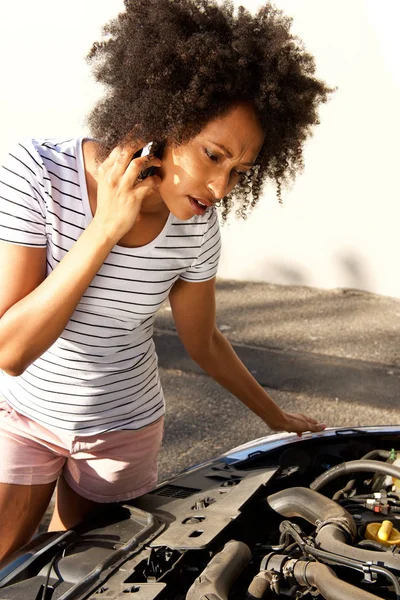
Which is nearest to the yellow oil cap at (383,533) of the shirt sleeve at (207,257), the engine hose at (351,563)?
the engine hose at (351,563)

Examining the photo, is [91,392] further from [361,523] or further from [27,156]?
[361,523]

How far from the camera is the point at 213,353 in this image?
2.63 m

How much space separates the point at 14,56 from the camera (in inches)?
280

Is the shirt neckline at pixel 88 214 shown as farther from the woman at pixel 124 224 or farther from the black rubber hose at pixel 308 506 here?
the black rubber hose at pixel 308 506

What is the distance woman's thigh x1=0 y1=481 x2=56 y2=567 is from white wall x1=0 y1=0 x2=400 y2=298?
444 centimetres

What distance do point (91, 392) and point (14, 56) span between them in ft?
18.3

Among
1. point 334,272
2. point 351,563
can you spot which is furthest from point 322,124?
point 351,563

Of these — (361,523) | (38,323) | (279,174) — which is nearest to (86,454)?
(38,323)

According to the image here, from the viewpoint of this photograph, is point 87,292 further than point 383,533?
Yes

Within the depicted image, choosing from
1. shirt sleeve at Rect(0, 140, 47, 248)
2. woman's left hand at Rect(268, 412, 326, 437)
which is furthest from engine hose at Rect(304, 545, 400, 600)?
shirt sleeve at Rect(0, 140, 47, 248)

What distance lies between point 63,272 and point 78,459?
0.71 meters

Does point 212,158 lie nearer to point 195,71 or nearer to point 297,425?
point 195,71

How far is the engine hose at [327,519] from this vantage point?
1752mm

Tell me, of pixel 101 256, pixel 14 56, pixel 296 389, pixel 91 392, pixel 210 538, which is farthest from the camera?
pixel 14 56
